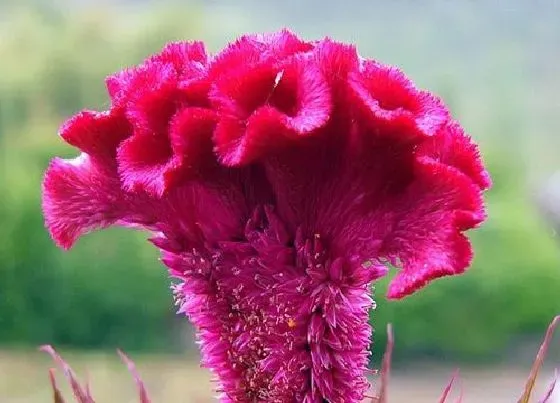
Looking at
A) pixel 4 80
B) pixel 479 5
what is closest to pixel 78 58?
pixel 4 80

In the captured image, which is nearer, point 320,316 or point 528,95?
point 320,316

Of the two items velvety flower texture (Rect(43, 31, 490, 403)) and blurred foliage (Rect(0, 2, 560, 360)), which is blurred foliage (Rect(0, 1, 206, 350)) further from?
velvety flower texture (Rect(43, 31, 490, 403))

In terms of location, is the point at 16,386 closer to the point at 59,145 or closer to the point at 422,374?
the point at 59,145

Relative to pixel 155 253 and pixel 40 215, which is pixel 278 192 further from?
pixel 40 215

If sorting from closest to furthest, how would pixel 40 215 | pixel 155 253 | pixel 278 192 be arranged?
pixel 278 192
pixel 155 253
pixel 40 215

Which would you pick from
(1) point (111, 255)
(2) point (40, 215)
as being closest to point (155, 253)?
(1) point (111, 255)

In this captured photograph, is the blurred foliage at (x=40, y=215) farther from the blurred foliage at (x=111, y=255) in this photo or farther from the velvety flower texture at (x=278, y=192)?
the velvety flower texture at (x=278, y=192)

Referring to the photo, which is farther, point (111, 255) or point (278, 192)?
point (111, 255)
